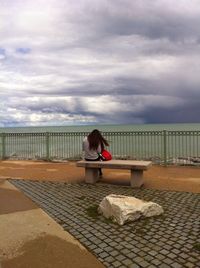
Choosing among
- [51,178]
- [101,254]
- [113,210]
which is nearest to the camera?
[101,254]

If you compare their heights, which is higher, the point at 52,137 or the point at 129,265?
the point at 52,137

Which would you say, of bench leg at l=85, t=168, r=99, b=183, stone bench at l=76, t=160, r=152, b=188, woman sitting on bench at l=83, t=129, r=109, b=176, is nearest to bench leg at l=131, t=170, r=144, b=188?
stone bench at l=76, t=160, r=152, b=188

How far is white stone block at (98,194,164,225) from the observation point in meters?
6.40

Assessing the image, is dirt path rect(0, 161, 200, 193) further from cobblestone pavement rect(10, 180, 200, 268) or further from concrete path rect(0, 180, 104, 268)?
concrete path rect(0, 180, 104, 268)

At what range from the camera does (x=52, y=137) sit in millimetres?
17297

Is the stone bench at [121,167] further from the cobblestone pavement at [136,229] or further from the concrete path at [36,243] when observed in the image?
the concrete path at [36,243]

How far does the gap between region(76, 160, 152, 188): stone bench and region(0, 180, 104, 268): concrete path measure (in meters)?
3.05

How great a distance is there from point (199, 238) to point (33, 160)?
40.5 feet

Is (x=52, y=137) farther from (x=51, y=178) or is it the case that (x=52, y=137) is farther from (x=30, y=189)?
(x=30, y=189)

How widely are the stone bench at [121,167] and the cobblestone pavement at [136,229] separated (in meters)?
0.61

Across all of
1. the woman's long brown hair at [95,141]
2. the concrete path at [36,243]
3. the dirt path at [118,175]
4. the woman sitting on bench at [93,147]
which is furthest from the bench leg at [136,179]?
the concrete path at [36,243]

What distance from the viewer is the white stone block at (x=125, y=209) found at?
252 inches

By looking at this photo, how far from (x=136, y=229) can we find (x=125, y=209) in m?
0.49

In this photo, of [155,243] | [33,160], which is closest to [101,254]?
[155,243]
